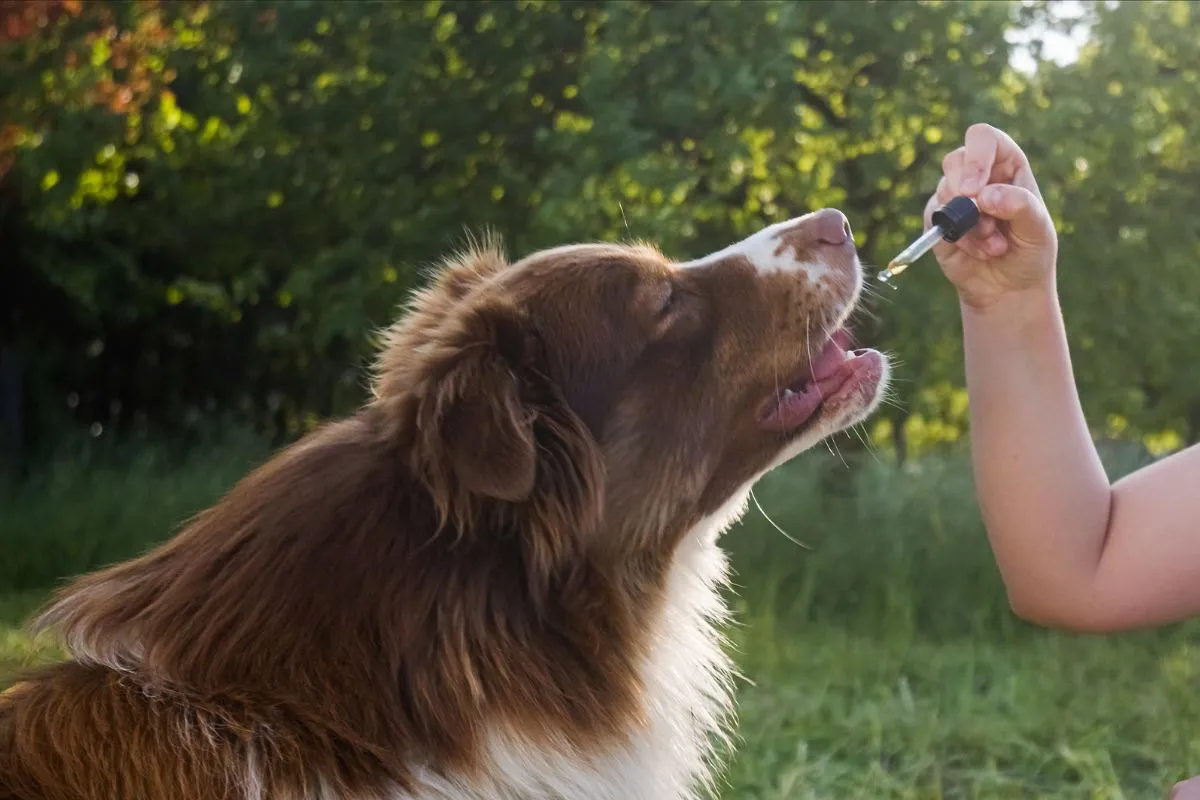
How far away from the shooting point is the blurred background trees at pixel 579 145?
22.1ft

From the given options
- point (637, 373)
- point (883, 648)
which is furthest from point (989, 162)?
point (883, 648)

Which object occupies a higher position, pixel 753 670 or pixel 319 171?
pixel 319 171

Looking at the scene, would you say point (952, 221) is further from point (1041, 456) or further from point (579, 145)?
point (579, 145)

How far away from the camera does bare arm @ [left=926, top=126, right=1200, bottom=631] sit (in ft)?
8.32

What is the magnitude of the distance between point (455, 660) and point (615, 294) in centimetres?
82

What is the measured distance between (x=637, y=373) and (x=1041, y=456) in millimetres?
798

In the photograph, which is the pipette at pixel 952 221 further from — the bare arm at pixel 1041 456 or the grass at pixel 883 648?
the grass at pixel 883 648

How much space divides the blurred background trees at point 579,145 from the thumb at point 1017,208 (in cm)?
386

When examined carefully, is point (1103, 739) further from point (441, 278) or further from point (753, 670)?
point (441, 278)

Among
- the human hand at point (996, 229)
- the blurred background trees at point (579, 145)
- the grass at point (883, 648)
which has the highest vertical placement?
the human hand at point (996, 229)

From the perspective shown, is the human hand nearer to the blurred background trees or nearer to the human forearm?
the human forearm


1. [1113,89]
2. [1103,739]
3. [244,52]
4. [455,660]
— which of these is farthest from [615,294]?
[244,52]

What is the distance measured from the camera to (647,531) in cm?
259

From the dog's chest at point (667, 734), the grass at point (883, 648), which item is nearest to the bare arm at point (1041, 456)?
the dog's chest at point (667, 734)
